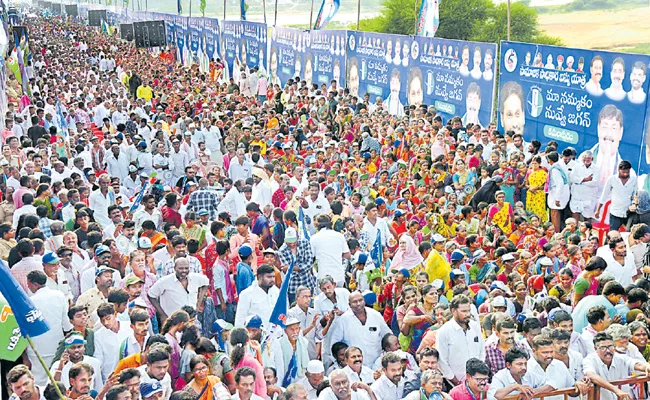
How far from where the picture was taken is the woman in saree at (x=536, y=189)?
1267cm

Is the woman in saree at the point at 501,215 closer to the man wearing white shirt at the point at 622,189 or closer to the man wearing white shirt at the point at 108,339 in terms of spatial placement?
the man wearing white shirt at the point at 622,189

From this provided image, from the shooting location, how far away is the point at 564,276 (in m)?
8.44

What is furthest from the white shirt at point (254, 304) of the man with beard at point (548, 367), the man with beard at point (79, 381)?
the man with beard at point (548, 367)

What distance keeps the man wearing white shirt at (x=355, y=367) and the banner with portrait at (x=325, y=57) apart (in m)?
18.2

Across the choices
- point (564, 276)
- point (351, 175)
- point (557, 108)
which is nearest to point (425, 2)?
point (557, 108)

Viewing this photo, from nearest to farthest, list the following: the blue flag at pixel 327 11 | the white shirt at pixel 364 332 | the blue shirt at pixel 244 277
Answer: the white shirt at pixel 364 332
the blue shirt at pixel 244 277
the blue flag at pixel 327 11

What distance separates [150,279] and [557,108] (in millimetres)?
8571

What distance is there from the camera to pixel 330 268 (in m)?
9.42

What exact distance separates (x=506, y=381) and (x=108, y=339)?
9.54 ft

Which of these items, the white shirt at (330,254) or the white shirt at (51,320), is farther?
the white shirt at (330,254)

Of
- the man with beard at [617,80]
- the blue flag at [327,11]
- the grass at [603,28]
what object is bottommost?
the grass at [603,28]

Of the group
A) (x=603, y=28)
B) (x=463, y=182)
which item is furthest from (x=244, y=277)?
(x=603, y=28)

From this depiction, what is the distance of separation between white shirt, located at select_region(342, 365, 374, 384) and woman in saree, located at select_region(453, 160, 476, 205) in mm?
5971

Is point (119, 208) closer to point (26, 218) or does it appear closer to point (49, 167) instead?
point (26, 218)
